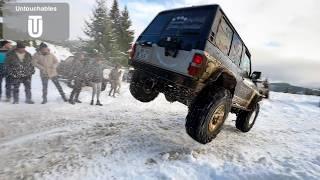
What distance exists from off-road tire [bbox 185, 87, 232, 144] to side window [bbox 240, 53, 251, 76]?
1.58m

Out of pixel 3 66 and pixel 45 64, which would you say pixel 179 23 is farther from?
pixel 3 66

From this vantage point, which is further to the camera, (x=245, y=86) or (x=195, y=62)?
(x=245, y=86)

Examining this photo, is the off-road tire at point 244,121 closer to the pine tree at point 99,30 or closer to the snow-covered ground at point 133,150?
the snow-covered ground at point 133,150

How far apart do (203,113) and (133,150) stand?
52.6 inches

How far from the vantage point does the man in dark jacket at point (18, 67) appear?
29.9 ft

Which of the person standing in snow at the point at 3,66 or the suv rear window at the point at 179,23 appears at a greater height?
the suv rear window at the point at 179,23

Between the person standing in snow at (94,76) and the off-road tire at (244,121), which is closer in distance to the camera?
the off-road tire at (244,121)

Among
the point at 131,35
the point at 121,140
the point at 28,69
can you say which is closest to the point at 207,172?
the point at 121,140

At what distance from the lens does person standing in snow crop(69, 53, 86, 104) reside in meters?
10.3

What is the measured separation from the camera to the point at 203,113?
5023 mm

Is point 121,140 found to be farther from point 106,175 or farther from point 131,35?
point 131,35

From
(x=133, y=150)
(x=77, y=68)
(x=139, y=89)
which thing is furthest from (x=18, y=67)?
(x=133, y=150)

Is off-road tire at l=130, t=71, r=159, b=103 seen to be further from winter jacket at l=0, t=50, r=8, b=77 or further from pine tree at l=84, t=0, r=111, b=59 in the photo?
pine tree at l=84, t=0, r=111, b=59

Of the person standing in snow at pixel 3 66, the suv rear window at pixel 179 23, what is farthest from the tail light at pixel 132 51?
the person standing in snow at pixel 3 66
